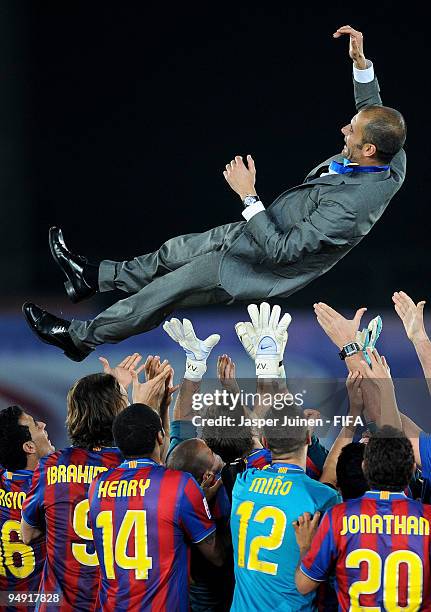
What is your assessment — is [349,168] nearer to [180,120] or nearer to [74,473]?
[180,120]

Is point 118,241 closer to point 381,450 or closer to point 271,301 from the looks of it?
point 271,301

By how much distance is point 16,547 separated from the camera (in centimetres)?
305

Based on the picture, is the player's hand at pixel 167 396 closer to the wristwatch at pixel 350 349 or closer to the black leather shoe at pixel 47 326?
the black leather shoe at pixel 47 326

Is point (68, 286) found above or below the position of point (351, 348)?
above

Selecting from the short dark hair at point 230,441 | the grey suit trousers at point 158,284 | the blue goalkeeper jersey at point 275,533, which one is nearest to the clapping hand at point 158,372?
the grey suit trousers at point 158,284

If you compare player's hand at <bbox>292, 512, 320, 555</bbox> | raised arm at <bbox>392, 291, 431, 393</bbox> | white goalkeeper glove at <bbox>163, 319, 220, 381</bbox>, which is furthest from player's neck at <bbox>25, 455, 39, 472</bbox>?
raised arm at <bbox>392, 291, 431, 393</bbox>

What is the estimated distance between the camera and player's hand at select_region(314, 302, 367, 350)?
316 cm

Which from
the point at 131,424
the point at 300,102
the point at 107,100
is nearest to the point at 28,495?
the point at 131,424

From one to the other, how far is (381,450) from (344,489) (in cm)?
31

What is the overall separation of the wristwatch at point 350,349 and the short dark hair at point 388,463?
0.79 meters

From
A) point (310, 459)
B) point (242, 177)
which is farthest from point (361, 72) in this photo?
point (310, 459)

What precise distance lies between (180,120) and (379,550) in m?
1.66

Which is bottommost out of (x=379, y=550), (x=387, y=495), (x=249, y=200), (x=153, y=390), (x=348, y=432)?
(x=379, y=550)

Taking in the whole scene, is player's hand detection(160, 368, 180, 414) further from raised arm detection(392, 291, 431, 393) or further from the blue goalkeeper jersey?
raised arm detection(392, 291, 431, 393)
